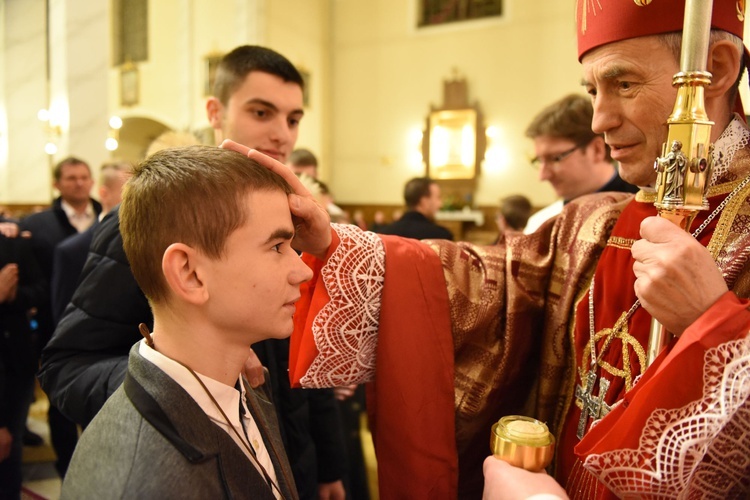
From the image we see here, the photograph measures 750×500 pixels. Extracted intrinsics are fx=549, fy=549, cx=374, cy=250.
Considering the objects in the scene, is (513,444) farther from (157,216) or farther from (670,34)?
(670,34)

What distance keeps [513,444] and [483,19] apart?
11893 mm

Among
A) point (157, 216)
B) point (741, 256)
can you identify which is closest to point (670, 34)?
point (741, 256)

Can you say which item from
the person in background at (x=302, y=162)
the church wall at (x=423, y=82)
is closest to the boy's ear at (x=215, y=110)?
the person in background at (x=302, y=162)

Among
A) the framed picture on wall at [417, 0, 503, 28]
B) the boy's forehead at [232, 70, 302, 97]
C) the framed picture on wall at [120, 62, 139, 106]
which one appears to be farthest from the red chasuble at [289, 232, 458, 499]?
the framed picture on wall at [120, 62, 139, 106]

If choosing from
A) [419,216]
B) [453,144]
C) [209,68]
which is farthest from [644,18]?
[209,68]

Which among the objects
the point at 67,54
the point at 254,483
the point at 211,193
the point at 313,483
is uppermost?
the point at 67,54

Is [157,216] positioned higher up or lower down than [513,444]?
higher up

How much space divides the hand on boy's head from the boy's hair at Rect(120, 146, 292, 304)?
8 cm

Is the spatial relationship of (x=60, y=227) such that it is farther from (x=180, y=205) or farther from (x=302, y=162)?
(x=180, y=205)

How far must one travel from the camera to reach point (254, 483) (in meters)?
1.02

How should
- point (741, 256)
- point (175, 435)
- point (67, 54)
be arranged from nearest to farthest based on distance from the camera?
point (175, 435)
point (741, 256)
point (67, 54)

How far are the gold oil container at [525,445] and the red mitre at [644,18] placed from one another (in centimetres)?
95

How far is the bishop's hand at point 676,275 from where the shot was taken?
987 millimetres

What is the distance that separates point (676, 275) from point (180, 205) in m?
0.93
